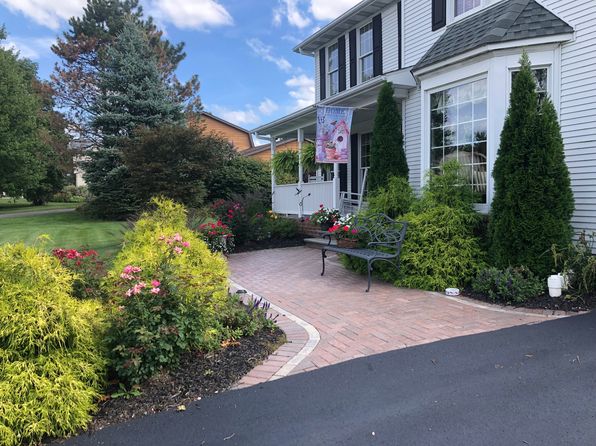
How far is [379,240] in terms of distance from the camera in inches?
272

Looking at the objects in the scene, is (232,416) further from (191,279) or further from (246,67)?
(246,67)

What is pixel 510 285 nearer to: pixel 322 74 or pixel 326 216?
pixel 326 216

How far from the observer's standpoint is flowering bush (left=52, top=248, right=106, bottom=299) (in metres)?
3.72

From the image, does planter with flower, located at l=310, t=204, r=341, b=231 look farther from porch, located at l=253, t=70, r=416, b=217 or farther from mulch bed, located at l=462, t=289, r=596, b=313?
mulch bed, located at l=462, t=289, r=596, b=313

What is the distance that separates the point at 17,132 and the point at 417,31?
84.1 ft

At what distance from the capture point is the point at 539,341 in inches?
151

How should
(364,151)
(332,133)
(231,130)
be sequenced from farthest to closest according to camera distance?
(231,130), (364,151), (332,133)

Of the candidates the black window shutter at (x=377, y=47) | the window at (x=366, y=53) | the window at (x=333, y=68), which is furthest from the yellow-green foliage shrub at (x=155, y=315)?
the window at (x=333, y=68)

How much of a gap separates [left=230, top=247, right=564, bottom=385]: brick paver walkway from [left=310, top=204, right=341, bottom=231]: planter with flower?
3.15 metres

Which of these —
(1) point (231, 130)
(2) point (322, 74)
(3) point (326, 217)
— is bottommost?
(3) point (326, 217)

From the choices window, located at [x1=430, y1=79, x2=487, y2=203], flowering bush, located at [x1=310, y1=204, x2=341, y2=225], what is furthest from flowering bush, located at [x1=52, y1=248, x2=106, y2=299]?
flowering bush, located at [x1=310, y1=204, x2=341, y2=225]

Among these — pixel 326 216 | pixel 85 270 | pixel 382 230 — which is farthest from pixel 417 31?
pixel 85 270

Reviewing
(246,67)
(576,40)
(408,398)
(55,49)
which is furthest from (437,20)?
(55,49)

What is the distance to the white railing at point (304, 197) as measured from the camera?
1120cm
